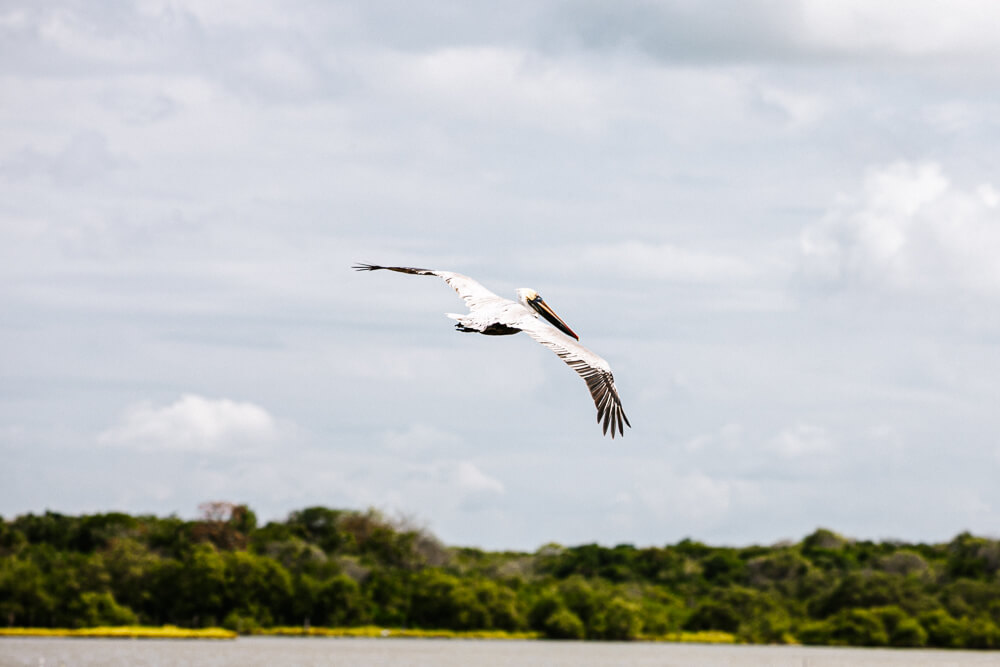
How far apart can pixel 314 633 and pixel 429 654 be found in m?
14.2

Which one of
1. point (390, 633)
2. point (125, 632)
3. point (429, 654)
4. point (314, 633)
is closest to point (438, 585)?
point (390, 633)

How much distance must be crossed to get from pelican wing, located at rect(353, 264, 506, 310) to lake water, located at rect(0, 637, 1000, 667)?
42355 millimetres

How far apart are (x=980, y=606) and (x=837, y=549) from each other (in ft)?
91.6

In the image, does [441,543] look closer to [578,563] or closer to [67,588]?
[578,563]

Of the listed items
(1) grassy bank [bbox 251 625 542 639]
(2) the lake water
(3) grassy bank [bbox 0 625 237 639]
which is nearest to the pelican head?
(2) the lake water

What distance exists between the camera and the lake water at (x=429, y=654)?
63.7 m

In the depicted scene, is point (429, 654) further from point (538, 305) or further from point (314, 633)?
point (538, 305)

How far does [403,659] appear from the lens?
68562mm

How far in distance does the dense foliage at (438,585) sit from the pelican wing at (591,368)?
217 ft

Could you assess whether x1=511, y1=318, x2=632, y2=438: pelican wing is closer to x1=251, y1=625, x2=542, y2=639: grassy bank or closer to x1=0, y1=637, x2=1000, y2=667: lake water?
x1=0, y1=637, x2=1000, y2=667: lake water

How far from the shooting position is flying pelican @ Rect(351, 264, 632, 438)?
17328 mm

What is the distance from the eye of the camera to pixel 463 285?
65.5 ft

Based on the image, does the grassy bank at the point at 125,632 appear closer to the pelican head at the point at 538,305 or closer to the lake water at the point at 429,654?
the lake water at the point at 429,654

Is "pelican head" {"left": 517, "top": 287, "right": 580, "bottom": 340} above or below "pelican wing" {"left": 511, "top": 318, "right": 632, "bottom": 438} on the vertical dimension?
above
